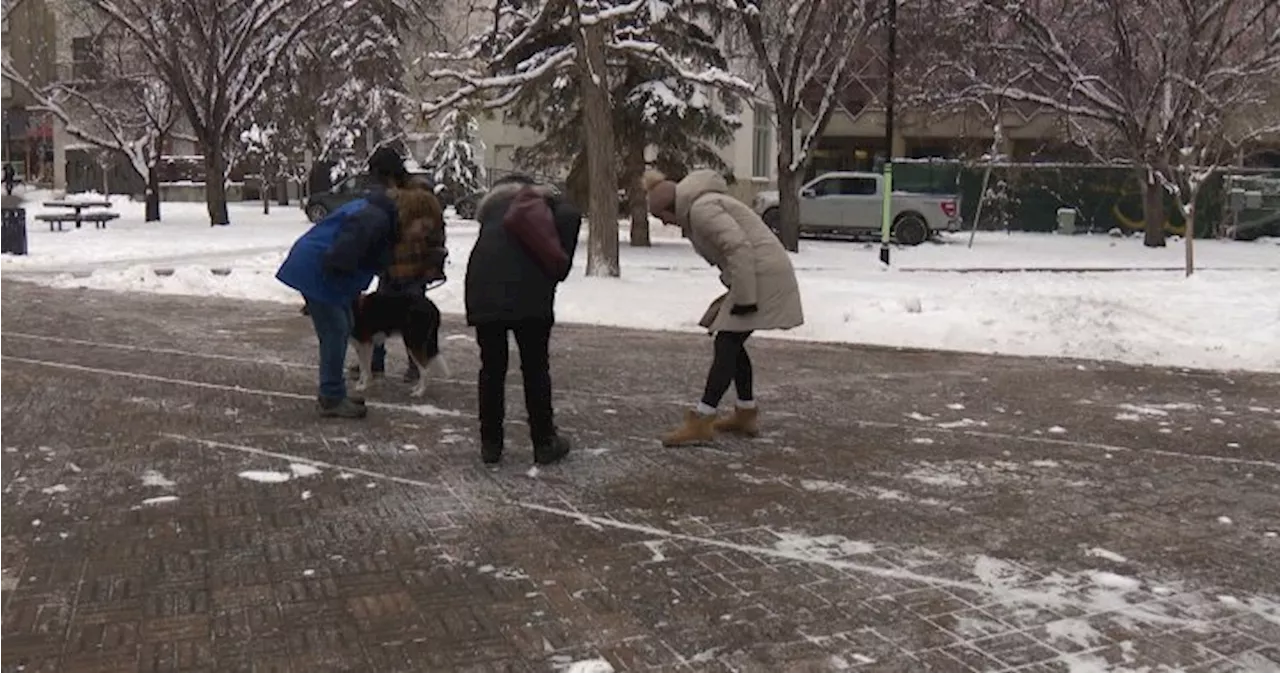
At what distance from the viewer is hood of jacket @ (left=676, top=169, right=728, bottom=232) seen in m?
6.81

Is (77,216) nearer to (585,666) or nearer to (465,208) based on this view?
(465,208)

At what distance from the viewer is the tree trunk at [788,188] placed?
957 inches

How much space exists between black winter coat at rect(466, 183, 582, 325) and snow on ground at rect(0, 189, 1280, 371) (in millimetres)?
6214

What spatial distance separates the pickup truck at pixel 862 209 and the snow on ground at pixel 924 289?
0.73 m

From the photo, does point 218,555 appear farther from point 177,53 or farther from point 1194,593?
point 177,53

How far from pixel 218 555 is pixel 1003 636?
301 centimetres

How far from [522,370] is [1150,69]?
24.1 metres

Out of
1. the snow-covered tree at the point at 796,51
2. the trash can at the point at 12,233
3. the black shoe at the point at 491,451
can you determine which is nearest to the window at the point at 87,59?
the trash can at the point at 12,233

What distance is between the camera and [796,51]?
2325 cm

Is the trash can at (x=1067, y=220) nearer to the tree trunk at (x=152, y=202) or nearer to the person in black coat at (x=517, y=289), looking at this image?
the tree trunk at (x=152, y=202)

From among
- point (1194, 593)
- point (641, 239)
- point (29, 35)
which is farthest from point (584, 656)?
point (29, 35)

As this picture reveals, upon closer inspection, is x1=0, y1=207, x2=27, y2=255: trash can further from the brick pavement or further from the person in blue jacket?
the person in blue jacket

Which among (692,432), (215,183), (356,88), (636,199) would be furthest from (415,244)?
(356,88)

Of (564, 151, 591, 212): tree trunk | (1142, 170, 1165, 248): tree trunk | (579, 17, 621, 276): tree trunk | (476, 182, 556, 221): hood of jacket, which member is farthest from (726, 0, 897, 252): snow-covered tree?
(476, 182, 556, 221): hood of jacket
